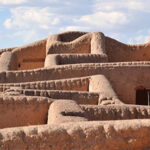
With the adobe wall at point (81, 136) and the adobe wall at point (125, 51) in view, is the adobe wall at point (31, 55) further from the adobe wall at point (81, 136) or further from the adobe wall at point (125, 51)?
the adobe wall at point (81, 136)

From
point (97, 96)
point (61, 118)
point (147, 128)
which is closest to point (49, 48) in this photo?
point (97, 96)

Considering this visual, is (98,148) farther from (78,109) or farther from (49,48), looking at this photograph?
(49,48)

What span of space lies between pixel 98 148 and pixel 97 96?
4.35m

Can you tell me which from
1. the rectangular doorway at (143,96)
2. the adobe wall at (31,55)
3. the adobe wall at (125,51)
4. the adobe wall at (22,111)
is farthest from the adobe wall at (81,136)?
the adobe wall at (31,55)

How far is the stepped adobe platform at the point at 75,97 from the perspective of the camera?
15.4 ft

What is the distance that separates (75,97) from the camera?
8.95 m

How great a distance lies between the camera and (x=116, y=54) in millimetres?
17328

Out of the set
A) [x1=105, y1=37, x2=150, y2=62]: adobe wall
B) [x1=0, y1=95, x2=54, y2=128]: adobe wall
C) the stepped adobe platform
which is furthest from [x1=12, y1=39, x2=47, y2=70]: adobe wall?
[x1=0, y1=95, x2=54, y2=128]: adobe wall

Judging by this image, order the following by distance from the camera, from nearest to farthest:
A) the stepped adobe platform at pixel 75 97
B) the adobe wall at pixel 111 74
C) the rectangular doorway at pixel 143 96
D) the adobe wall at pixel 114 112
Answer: the stepped adobe platform at pixel 75 97 → the adobe wall at pixel 114 112 → the adobe wall at pixel 111 74 → the rectangular doorway at pixel 143 96

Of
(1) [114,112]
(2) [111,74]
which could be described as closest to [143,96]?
(2) [111,74]

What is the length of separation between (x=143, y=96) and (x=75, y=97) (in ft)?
16.7

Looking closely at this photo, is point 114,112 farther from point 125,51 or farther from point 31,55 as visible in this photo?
point 31,55

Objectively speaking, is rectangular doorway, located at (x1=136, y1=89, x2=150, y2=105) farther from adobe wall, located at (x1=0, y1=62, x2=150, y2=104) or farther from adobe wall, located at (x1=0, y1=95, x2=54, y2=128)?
adobe wall, located at (x1=0, y1=95, x2=54, y2=128)

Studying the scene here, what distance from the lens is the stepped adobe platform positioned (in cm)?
468
